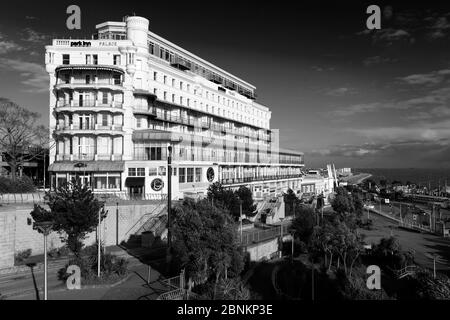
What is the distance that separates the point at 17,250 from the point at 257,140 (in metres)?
65.2

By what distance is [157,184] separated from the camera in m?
43.5

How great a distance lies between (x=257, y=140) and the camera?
87562mm

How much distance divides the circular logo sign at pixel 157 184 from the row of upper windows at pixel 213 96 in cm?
1635

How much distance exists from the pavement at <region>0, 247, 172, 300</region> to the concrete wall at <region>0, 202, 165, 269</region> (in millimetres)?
2602

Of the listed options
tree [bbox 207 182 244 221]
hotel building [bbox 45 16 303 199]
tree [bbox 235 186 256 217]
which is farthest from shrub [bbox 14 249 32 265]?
tree [bbox 235 186 256 217]

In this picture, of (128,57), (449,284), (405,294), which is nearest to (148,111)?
(128,57)

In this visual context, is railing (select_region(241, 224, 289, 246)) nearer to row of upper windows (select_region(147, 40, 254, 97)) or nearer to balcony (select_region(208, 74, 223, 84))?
row of upper windows (select_region(147, 40, 254, 97))

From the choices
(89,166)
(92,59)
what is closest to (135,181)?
(89,166)

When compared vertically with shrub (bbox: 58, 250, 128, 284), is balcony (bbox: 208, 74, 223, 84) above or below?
above

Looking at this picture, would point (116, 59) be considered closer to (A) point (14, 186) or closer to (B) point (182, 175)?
(B) point (182, 175)

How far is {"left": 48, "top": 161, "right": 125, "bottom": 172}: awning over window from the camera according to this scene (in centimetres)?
4228

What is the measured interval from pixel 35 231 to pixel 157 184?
1602 centimetres

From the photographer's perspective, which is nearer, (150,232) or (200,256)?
(200,256)
